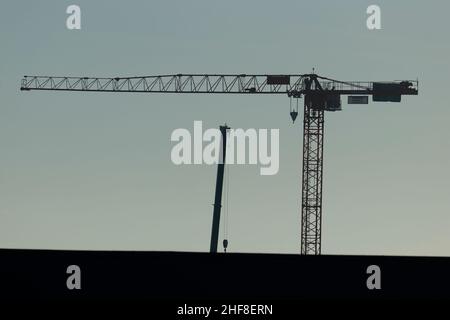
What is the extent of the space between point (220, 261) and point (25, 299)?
1007 cm

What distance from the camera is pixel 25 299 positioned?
65.6 m

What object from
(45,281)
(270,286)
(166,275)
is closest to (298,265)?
(270,286)

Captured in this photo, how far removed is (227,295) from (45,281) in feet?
29.8

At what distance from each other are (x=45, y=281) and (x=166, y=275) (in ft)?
19.9

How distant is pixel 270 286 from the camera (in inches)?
2569

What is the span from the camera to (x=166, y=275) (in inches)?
2579

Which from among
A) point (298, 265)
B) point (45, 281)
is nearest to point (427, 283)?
point (298, 265)

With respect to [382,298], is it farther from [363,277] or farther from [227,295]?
[227,295]

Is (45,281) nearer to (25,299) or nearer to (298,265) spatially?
(25,299)
